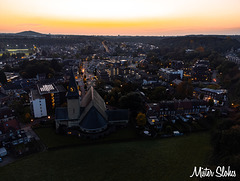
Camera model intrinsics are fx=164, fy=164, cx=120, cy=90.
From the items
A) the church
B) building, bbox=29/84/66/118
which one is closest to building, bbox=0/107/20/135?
building, bbox=29/84/66/118

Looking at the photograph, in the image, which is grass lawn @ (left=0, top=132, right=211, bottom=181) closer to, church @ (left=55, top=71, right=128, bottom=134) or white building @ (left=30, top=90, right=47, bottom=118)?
church @ (left=55, top=71, right=128, bottom=134)

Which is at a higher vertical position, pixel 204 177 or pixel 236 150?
pixel 236 150

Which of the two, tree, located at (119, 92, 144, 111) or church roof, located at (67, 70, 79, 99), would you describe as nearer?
church roof, located at (67, 70, 79, 99)

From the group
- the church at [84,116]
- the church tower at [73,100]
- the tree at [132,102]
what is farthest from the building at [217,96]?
the church tower at [73,100]

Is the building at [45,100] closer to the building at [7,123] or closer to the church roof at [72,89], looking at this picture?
the building at [7,123]

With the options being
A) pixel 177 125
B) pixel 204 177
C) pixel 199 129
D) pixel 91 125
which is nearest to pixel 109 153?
pixel 91 125

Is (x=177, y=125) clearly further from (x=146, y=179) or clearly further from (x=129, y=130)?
(x=146, y=179)
